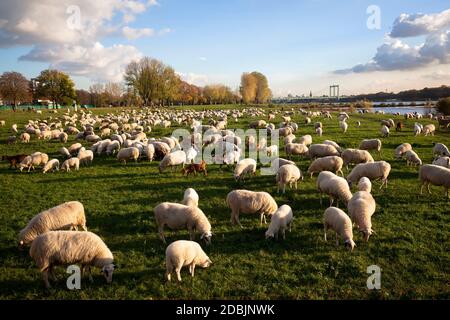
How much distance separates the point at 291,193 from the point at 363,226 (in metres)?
4.18


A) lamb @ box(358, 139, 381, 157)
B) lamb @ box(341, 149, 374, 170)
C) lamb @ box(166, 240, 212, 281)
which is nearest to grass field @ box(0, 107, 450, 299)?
lamb @ box(166, 240, 212, 281)

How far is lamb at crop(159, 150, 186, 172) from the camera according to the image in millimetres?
17141

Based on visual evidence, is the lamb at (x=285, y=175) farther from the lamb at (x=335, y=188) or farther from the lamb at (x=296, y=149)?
the lamb at (x=296, y=149)

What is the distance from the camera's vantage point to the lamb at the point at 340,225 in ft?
28.7

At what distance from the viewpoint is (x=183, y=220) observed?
30.2 ft

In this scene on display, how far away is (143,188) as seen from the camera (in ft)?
46.9

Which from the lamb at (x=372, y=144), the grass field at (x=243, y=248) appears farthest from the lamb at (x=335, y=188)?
the lamb at (x=372, y=144)

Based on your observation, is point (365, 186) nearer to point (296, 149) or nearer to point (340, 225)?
point (340, 225)

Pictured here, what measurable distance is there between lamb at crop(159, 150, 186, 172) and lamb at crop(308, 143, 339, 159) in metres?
7.22

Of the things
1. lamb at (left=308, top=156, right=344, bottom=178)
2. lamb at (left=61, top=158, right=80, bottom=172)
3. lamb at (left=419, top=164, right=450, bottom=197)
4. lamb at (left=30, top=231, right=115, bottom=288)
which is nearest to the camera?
lamb at (left=30, top=231, right=115, bottom=288)

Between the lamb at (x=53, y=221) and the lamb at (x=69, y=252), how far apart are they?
53.3 inches

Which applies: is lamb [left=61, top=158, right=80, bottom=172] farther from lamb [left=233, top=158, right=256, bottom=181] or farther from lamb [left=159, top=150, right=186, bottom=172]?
lamb [left=233, top=158, right=256, bottom=181]

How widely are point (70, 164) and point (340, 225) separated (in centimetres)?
1480

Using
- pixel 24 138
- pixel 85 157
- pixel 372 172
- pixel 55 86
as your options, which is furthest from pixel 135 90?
pixel 372 172
